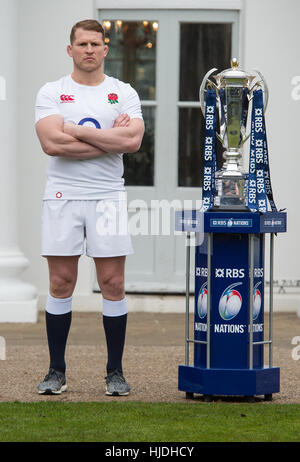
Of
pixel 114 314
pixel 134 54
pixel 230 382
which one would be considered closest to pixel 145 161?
pixel 134 54

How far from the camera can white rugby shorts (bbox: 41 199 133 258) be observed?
6027mm

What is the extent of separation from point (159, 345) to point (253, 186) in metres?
2.63

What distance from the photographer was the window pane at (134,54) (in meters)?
10.4

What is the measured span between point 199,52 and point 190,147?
3.02 feet

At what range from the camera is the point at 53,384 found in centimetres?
616

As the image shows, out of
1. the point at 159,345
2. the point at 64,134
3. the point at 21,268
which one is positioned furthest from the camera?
the point at 21,268

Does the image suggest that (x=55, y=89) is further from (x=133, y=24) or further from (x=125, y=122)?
(x=133, y=24)

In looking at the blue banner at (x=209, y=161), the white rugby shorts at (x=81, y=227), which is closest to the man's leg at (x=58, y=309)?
the white rugby shorts at (x=81, y=227)

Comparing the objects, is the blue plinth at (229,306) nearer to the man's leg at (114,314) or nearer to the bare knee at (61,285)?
the man's leg at (114,314)

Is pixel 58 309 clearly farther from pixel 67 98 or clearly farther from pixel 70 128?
pixel 67 98

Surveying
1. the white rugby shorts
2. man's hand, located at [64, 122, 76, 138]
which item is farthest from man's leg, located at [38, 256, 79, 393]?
man's hand, located at [64, 122, 76, 138]

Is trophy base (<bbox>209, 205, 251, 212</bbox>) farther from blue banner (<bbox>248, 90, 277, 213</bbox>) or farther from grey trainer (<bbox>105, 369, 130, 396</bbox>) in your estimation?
grey trainer (<bbox>105, 369, 130, 396</bbox>)

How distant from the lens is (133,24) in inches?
411
